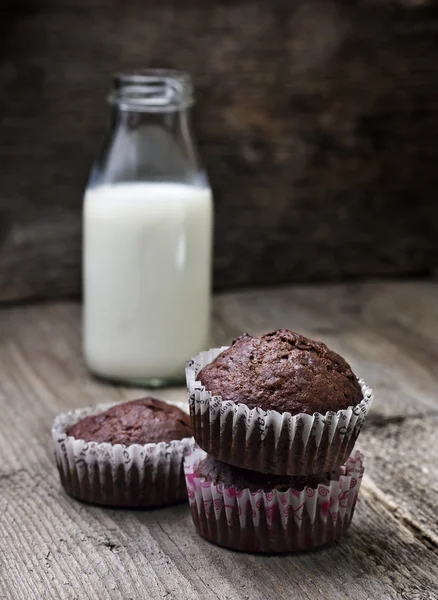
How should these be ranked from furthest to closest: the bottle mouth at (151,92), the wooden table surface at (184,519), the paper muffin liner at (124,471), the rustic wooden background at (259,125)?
the rustic wooden background at (259,125), the bottle mouth at (151,92), the paper muffin liner at (124,471), the wooden table surface at (184,519)

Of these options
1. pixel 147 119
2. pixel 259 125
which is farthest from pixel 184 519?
Answer: pixel 259 125

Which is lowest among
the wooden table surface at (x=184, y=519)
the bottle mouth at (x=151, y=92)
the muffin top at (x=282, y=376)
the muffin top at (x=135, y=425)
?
the wooden table surface at (x=184, y=519)

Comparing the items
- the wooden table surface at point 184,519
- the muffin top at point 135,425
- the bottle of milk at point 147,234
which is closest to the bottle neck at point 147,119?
the bottle of milk at point 147,234

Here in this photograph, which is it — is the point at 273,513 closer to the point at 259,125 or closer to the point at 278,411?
the point at 278,411

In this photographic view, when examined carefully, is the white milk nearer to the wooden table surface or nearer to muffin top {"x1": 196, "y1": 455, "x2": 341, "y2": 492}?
the wooden table surface

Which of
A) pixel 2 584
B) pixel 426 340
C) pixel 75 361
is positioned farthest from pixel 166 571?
pixel 426 340

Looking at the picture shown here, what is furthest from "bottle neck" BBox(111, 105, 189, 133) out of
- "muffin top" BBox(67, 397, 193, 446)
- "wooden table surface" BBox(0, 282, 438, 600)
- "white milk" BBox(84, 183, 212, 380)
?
"muffin top" BBox(67, 397, 193, 446)

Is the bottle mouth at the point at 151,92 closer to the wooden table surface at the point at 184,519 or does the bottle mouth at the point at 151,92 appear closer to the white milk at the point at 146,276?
the white milk at the point at 146,276
